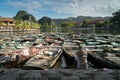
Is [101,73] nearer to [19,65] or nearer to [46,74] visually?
[46,74]

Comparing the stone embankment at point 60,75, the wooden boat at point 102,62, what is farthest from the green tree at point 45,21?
the stone embankment at point 60,75

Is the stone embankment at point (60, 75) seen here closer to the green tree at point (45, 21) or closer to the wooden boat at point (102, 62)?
the wooden boat at point (102, 62)

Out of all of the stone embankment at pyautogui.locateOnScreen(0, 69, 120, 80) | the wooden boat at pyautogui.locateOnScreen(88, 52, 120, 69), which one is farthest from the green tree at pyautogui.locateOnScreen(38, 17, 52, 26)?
the stone embankment at pyautogui.locateOnScreen(0, 69, 120, 80)

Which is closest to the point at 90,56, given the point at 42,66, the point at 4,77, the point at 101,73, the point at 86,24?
the point at 42,66

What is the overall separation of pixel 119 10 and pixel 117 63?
63.9 metres

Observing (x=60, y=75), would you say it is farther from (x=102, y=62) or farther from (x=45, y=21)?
(x=45, y=21)

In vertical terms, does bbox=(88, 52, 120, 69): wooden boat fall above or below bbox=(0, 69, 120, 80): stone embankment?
below

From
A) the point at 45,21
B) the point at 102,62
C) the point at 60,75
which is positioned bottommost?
the point at 102,62

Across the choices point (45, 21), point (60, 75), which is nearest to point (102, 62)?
point (60, 75)

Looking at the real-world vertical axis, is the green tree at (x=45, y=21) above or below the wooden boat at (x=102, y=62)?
above

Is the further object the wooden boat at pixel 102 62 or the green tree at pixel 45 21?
the green tree at pixel 45 21

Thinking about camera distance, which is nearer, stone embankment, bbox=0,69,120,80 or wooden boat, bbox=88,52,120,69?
stone embankment, bbox=0,69,120,80

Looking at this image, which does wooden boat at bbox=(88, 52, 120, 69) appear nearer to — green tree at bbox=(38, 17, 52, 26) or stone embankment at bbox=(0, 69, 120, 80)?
stone embankment at bbox=(0, 69, 120, 80)

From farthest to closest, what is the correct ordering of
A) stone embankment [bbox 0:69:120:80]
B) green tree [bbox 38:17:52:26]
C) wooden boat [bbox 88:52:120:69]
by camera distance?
green tree [bbox 38:17:52:26]
wooden boat [bbox 88:52:120:69]
stone embankment [bbox 0:69:120:80]
